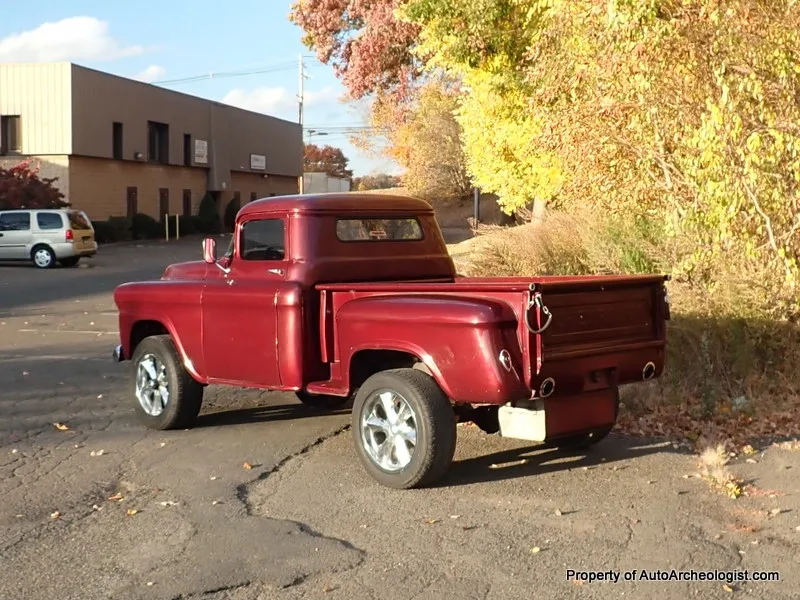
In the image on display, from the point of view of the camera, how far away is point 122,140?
51.6m

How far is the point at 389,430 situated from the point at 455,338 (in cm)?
88

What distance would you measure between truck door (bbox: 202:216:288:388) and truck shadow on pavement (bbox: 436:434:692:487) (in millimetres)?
1531

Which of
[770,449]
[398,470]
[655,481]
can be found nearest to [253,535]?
[398,470]

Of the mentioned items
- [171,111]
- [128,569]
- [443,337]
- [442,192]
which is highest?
[171,111]

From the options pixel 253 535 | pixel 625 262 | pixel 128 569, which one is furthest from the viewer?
pixel 625 262

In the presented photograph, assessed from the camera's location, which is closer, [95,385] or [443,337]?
[443,337]

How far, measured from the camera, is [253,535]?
6027mm

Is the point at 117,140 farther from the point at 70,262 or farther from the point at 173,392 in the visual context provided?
the point at 173,392

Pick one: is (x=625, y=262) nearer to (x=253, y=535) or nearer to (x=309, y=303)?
(x=309, y=303)

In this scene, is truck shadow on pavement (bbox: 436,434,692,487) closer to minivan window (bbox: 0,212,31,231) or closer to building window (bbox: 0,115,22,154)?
minivan window (bbox: 0,212,31,231)

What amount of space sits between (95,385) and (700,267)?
6.25 meters

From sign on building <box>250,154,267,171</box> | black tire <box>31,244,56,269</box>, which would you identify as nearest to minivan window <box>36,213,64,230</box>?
black tire <box>31,244,56,269</box>

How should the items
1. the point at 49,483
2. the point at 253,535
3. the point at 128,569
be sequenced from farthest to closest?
the point at 49,483 < the point at 253,535 < the point at 128,569

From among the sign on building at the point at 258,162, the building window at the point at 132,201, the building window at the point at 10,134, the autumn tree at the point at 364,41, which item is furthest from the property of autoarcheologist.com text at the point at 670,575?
the sign on building at the point at 258,162
